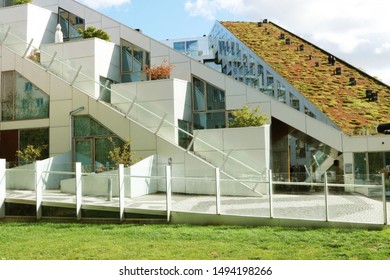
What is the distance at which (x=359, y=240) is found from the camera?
9141 millimetres

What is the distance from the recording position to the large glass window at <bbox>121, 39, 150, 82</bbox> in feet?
78.8

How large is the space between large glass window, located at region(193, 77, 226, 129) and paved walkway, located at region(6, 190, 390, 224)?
9.47 meters

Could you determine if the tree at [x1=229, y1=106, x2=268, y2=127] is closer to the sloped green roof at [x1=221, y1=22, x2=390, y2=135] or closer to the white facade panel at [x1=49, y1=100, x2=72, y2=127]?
the sloped green roof at [x1=221, y1=22, x2=390, y2=135]

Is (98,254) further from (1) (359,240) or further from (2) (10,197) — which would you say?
(2) (10,197)

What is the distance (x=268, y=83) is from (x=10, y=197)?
47.2 feet

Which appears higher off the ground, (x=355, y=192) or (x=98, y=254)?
(x=355, y=192)

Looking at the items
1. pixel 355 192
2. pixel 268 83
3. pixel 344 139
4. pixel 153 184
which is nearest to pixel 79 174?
pixel 153 184

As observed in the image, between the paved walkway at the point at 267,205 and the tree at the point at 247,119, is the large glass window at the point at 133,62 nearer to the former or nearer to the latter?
the tree at the point at 247,119

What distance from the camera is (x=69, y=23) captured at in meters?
27.0

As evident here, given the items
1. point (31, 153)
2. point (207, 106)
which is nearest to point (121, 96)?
point (207, 106)

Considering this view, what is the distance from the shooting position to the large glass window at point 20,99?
20656 millimetres

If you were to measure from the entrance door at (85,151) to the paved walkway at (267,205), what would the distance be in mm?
5743

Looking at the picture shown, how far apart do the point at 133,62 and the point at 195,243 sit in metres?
16.8

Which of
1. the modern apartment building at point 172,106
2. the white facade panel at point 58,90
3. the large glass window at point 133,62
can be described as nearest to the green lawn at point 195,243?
the modern apartment building at point 172,106
